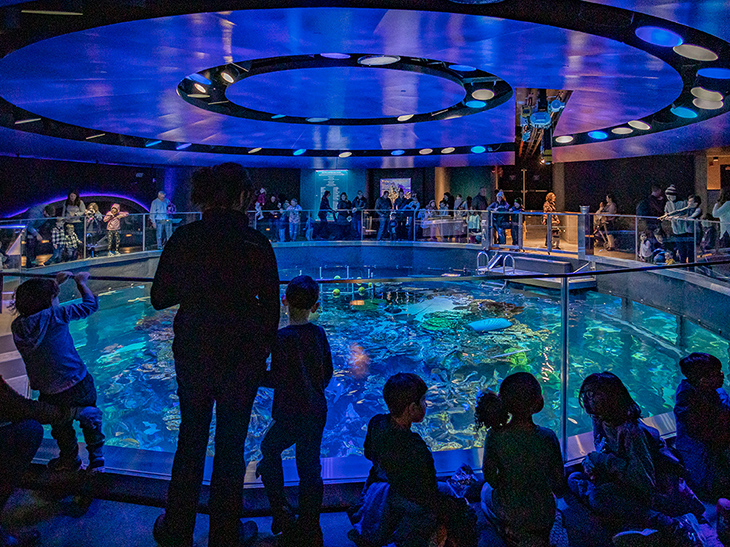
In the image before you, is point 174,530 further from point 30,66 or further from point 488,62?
point 30,66

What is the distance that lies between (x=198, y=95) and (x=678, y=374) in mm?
9684

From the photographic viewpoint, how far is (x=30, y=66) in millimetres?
7340

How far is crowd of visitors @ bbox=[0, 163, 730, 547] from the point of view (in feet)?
6.00

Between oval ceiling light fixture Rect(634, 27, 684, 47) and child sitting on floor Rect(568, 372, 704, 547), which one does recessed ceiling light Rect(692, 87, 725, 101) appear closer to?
oval ceiling light fixture Rect(634, 27, 684, 47)

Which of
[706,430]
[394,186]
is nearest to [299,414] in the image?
[706,430]

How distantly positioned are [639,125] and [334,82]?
875cm

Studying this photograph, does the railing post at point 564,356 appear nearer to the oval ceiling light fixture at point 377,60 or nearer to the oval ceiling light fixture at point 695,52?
the oval ceiling light fixture at point 695,52

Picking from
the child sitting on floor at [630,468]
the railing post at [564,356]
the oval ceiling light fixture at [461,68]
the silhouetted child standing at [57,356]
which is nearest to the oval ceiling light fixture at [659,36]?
the oval ceiling light fixture at [461,68]

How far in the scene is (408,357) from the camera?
12.2ft

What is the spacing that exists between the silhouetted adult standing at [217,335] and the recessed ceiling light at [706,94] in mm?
10118

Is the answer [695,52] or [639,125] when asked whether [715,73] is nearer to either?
[695,52]

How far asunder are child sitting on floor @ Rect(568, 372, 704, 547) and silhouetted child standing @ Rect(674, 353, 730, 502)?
0.35 metres

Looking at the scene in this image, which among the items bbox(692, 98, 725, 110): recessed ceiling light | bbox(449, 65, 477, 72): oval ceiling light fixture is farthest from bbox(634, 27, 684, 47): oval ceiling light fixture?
bbox(692, 98, 725, 110): recessed ceiling light

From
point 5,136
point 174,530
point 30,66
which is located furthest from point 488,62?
point 5,136
